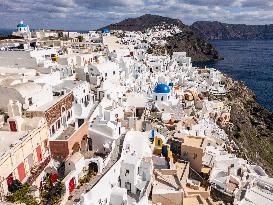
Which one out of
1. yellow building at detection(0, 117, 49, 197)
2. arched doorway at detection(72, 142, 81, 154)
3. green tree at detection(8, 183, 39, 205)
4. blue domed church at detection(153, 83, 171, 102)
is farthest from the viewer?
blue domed church at detection(153, 83, 171, 102)

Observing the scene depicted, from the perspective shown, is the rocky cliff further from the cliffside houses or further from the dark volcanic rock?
the dark volcanic rock

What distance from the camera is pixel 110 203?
2536 centimetres

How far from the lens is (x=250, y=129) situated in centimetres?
6919

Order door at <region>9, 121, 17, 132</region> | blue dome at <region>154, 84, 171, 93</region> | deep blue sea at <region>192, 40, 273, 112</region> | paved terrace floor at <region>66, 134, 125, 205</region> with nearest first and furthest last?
paved terrace floor at <region>66, 134, 125, 205</region>
door at <region>9, 121, 17, 132</region>
blue dome at <region>154, 84, 171, 93</region>
deep blue sea at <region>192, 40, 273, 112</region>

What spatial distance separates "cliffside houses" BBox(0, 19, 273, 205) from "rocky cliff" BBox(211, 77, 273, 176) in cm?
909

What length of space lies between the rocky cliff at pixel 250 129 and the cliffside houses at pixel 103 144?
9085 mm

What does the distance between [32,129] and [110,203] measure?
8748 millimetres

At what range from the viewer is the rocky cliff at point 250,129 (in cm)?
5761

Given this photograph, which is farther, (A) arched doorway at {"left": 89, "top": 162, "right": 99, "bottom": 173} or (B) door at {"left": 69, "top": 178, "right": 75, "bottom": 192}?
(A) arched doorway at {"left": 89, "top": 162, "right": 99, "bottom": 173}

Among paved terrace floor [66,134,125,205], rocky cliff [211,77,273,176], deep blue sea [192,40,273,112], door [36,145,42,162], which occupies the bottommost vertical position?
rocky cliff [211,77,273,176]

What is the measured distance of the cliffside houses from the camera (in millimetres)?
24578

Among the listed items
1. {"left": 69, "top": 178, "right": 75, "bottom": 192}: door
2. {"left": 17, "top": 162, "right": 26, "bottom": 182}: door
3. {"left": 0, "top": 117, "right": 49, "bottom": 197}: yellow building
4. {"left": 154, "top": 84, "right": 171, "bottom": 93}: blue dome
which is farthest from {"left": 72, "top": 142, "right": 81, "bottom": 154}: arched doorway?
{"left": 154, "top": 84, "right": 171, "bottom": 93}: blue dome

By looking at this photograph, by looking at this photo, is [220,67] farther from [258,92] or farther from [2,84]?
[2,84]

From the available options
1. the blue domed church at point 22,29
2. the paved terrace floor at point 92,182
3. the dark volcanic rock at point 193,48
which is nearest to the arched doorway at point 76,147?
the paved terrace floor at point 92,182
